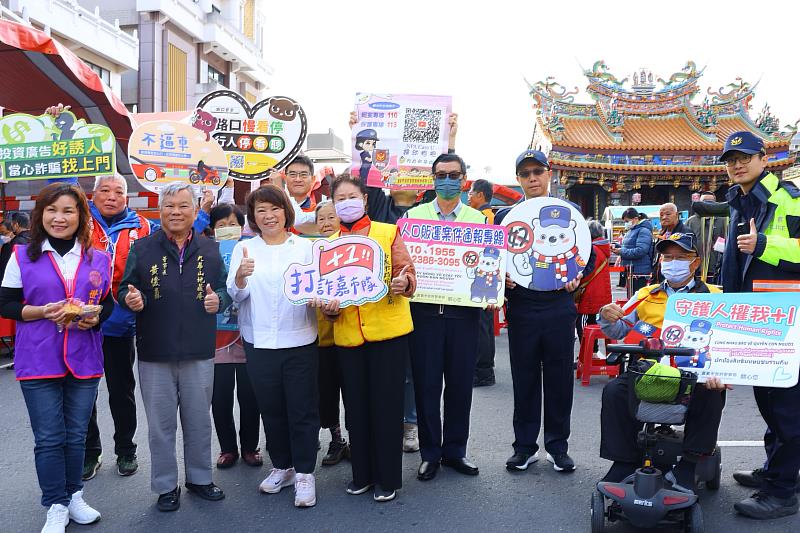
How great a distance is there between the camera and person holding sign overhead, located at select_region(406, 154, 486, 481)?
152 inches

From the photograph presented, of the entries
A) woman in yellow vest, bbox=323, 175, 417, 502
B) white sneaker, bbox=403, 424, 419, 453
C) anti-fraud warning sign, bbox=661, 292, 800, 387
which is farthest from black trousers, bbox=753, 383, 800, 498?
white sneaker, bbox=403, 424, 419, 453

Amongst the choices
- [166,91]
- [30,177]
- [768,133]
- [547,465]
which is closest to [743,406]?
[547,465]

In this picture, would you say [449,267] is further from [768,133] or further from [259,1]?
[259,1]

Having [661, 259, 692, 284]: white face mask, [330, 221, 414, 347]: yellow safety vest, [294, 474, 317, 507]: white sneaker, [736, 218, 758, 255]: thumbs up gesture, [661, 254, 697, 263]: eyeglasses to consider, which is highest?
[736, 218, 758, 255]: thumbs up gesture

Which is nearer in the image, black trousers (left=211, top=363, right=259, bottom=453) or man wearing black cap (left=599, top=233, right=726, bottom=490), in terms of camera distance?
man wearing black cap (left=599, top=233, right=726, bottom=490)

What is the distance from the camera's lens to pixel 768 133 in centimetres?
2598

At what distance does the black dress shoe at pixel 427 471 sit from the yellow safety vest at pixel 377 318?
3.02ft

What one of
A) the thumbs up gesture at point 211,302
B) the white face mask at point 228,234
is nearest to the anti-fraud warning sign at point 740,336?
the thumbs up gesture at point 211,302

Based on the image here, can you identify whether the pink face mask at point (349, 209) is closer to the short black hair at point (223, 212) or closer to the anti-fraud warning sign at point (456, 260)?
the anti-fraud warning sign at point (456, 260)

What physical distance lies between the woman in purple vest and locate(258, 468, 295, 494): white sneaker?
36.5 inches

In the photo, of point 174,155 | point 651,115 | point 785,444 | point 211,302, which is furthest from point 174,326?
point 651,115

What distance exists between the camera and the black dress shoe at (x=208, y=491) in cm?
356

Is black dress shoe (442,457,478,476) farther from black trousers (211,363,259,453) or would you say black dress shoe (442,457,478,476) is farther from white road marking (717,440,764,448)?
white road marking (717,440,764,448)

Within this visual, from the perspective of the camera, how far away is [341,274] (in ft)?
11.1
